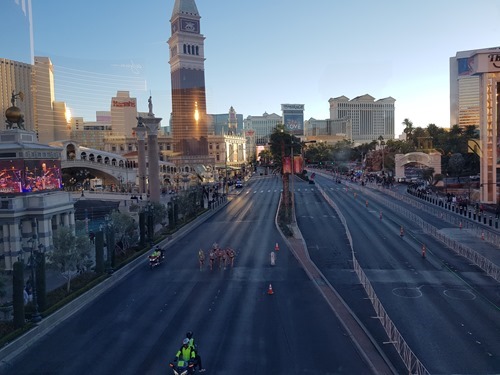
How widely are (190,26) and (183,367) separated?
139 metres

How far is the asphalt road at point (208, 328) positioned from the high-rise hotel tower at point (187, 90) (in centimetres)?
10640

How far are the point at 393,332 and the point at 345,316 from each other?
258cm

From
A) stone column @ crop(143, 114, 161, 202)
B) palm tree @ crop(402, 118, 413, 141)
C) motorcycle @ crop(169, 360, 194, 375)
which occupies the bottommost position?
motorcycle @ crop(169, 360, 194, 375)

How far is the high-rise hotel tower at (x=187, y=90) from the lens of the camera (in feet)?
441

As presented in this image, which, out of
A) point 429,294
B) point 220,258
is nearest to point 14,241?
point 220,258

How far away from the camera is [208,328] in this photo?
760 inches

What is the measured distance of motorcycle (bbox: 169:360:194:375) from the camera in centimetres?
1462

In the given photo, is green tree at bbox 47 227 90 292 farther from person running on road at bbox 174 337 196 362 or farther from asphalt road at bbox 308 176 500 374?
asphalt road at bbox 308 176 500 374

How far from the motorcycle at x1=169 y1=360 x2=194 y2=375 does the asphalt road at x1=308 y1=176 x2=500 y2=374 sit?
23.2 feet

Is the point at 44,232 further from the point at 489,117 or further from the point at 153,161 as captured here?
the point at 489,117

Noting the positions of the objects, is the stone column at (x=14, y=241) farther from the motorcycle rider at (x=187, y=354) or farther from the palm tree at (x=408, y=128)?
the palm tree at (x=408, y=128)

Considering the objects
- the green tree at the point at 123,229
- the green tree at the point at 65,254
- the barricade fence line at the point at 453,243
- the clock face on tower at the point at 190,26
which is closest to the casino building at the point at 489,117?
the barricade fence line at the point at 453,243

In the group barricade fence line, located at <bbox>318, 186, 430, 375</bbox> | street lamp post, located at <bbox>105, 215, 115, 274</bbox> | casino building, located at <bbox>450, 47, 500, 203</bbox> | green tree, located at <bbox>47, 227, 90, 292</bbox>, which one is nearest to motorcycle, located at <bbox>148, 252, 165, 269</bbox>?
street lamp post, located at <bbox>105, 215, 115, 274</bbox>

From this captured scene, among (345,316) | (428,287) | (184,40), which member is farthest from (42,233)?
(184,40)
